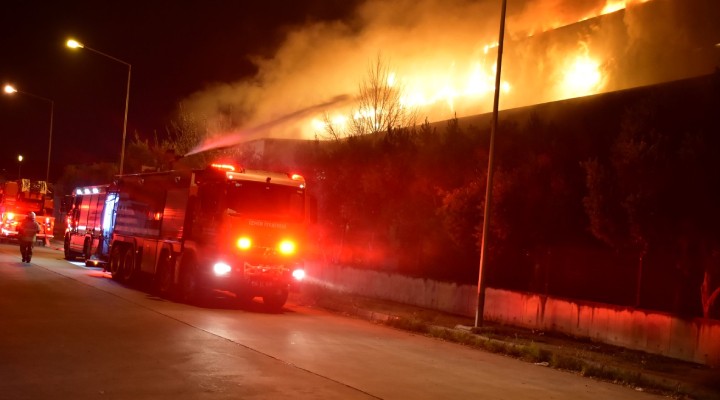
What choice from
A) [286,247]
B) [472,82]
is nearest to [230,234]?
[286,247]

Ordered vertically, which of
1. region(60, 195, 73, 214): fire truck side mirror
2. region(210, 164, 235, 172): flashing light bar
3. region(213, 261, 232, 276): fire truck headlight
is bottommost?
region(213, 261, 232, 276): fire truck headlight

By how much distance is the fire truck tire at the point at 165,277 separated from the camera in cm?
1756

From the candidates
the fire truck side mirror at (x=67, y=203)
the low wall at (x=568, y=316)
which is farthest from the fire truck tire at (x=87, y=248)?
the low wall at (x=568, y=316)

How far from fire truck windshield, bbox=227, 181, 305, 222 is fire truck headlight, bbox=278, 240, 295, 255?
0.58 meters

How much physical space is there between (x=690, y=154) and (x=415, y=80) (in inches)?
926

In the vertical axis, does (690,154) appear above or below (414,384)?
above

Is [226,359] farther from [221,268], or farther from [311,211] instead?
[311,211]

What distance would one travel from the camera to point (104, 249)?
23.4 m

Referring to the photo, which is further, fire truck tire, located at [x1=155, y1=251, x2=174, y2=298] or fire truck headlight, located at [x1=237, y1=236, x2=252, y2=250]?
fire truck tire, located at [x1=155, y1=251, x2=174, y2=298]

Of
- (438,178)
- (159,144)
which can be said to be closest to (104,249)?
(438,178)

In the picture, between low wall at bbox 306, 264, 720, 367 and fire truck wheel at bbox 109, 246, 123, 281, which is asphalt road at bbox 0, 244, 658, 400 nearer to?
low wall at bbox 306, 264, 720, 367

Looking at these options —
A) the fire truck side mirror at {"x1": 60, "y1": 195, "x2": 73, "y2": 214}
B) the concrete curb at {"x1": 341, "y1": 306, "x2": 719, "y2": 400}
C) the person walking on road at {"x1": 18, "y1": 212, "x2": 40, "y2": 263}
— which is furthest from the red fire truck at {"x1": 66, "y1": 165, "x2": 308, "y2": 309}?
the fire truck side mirror at {"x1": 60, "y1": 195, "x2": 73, "y2": 214}

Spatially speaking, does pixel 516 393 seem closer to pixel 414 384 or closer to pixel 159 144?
pixel 414 384

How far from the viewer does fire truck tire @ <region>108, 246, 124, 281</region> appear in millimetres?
21281
